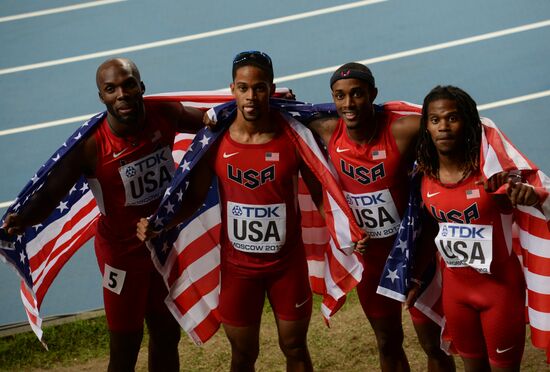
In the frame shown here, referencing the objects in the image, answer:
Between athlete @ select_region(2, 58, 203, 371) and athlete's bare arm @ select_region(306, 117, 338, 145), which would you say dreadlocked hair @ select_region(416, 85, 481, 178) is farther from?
athlete @ select_region(2, 58, 203, 371)

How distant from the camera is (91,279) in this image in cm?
812

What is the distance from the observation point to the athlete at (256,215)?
5.39 m

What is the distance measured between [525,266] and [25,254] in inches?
122

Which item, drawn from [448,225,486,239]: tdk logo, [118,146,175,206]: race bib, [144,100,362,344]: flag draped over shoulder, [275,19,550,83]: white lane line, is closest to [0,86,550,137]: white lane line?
[275,19,550,83]: white lane line

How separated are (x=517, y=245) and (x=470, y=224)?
0.47 metres

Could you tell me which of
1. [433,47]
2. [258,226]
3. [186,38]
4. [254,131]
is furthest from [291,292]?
[186,38]

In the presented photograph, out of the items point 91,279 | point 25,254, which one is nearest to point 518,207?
point 25,254

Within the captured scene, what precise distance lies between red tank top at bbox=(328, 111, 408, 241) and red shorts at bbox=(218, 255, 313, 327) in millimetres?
497

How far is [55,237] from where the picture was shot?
6.36 m

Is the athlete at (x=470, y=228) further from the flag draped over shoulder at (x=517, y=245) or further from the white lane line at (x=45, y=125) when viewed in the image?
the white lane line at (x=45, y=125)

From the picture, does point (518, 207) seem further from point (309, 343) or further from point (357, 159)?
point (309, 343)

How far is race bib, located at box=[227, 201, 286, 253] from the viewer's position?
5.43 metres

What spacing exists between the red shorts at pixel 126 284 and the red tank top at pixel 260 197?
0.67 meters

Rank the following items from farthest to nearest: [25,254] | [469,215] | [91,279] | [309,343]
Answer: [91,279]
[309,343]
[25,254]
[469,215]
